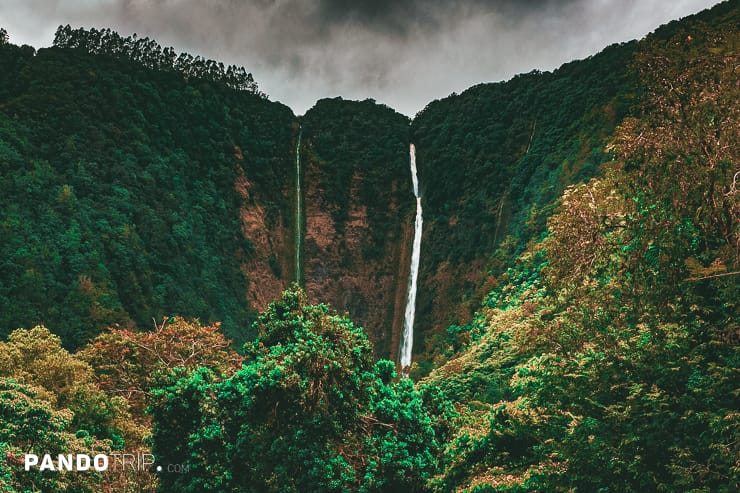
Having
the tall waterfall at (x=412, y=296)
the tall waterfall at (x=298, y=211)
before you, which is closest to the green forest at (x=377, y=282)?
the tall waterfall at (x=298, y=211)

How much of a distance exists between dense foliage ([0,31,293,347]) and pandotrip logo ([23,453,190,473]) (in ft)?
49.8

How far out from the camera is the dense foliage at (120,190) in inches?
1355

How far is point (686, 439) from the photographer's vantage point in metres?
10.0

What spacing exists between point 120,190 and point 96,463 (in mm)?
28798

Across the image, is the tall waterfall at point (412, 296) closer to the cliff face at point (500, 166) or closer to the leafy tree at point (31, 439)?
the cliff face at point (500, 166)

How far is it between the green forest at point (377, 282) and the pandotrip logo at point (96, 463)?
21 centimetres

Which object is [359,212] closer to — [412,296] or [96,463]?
[412,296]

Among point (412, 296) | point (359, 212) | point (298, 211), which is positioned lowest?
point (412, 296)

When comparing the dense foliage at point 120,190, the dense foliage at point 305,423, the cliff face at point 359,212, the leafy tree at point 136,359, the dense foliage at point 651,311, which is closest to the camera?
the dense foliage at point 651,311

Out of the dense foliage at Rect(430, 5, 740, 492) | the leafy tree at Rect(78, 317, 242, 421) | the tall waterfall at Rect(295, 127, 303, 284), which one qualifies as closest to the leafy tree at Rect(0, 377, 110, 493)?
the leafy tree at Rect(78, 317, 242, 421)

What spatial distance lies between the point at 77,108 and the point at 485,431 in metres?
42.9

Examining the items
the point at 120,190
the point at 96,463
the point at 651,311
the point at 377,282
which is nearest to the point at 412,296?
the point at 377,282

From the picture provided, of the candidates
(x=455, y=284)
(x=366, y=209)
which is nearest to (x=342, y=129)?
(x=366, y=209)

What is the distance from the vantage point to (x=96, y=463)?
18109 millimetres
